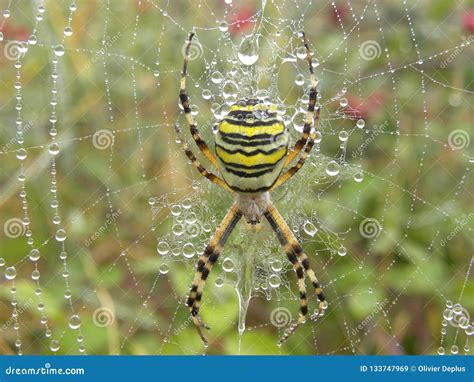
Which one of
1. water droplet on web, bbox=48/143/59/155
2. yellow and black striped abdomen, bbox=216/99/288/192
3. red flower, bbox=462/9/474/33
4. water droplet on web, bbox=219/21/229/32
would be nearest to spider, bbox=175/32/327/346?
yellow and black striped abdomen, bbox=216/99/288/192

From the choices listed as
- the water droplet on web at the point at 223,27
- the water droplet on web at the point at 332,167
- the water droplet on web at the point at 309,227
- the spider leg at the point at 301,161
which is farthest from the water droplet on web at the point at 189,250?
the water droplet on web at the point at 223,27

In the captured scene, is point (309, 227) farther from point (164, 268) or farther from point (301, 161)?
point (164, 268)

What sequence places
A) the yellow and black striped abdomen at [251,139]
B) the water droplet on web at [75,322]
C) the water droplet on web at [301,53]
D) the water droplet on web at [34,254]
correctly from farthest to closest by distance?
1. the water droplet on web at [34,254]
2. the water droplet on web at [75,322]
3. the water droplet on web at [301,53]
4. the yellow and black striped abdomen at [251,139]

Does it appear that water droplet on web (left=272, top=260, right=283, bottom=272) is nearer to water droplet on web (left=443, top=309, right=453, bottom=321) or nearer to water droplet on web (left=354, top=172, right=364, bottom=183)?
water droplet on web (left=354, top=172, right=364, bottom=183)

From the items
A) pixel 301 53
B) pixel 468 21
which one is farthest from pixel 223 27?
pixel 468 21

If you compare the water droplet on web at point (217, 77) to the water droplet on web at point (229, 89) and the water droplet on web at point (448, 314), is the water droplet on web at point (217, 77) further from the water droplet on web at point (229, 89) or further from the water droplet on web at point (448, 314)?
the water droplet on web at point (448, 314)

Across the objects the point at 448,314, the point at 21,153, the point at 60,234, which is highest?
the point at 21,153

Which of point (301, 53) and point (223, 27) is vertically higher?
point (223, 27)
